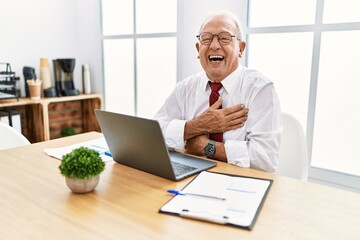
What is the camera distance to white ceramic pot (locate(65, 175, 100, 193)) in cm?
100

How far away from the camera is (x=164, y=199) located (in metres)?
0.98

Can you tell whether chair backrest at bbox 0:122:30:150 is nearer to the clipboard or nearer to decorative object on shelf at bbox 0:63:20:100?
the clipboard

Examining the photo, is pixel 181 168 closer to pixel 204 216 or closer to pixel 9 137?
pixel 204 216

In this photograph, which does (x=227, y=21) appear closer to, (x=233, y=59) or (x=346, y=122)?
(x=233, y=59)

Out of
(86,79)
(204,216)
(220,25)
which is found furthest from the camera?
(86,79)

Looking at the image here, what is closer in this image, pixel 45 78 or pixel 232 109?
pixel 232 109

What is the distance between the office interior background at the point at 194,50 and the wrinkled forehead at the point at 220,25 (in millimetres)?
839

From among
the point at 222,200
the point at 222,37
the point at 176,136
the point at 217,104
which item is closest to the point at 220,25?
the point at 222,37

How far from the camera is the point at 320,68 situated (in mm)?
2145

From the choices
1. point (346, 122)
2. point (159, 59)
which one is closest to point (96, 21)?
point (159, 59)

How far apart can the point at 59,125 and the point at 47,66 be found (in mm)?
636

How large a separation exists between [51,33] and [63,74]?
1.48 feet

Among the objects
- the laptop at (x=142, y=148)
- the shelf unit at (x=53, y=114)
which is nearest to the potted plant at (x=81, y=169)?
the laptop at (x=142, y=148)

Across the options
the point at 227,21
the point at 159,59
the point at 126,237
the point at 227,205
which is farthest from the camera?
the point at 159,59
